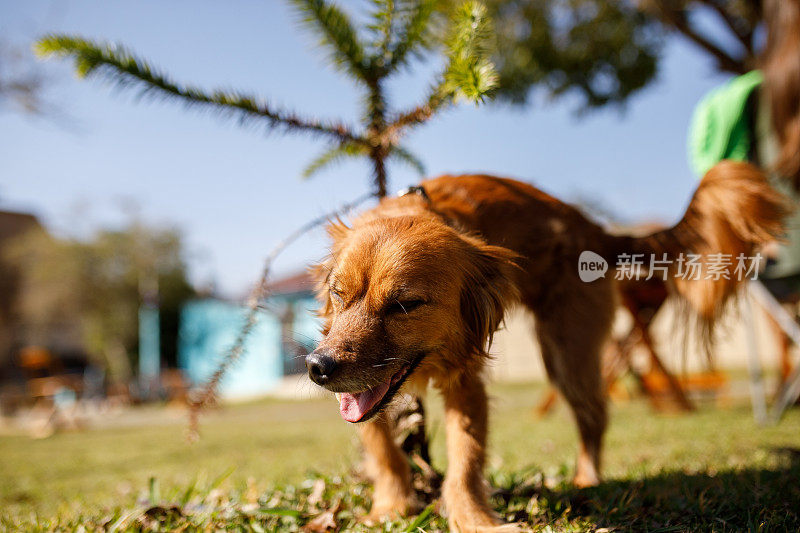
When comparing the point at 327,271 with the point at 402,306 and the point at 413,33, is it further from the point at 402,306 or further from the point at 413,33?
the point at 413,33

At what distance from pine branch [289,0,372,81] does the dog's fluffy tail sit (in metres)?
1.64

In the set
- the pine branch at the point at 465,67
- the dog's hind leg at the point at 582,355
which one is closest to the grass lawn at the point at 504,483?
the dog's hind leg at the point at 582,355

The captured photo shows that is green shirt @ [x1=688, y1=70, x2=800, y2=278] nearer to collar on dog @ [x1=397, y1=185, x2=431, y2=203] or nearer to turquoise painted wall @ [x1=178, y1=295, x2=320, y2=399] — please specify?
collar on dog @ [x1=397, y1=185, x2=431, y2=203]

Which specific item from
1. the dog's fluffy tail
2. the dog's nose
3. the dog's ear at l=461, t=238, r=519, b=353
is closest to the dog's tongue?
the dog's nose

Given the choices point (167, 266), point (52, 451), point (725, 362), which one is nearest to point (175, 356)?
point (167, 266)

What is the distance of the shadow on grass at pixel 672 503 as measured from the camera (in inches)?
80.1

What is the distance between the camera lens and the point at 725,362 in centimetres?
1658

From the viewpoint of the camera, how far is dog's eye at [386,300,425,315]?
204 cm

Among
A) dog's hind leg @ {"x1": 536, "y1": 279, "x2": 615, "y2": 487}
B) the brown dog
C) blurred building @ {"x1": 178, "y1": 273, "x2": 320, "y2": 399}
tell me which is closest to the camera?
the brown dog

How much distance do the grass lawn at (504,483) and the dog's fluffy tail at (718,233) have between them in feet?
3.06

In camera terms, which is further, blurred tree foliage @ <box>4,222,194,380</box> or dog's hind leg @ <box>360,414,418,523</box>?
blurred tree foliage @ <box>4,222,194,380</box>

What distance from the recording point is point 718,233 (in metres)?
2.89

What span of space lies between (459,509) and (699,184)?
210 cm

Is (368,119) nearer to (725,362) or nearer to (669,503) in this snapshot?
(669,503)
